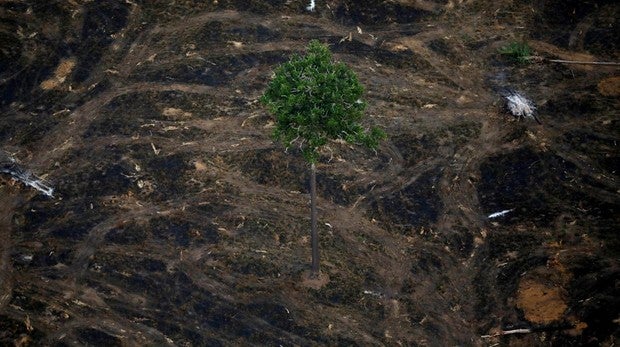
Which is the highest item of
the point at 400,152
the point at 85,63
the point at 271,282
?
the point at 85,63

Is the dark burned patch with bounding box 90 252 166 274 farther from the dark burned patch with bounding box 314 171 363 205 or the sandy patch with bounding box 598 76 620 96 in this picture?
the sandy patch with bounding box 598 76 620 96

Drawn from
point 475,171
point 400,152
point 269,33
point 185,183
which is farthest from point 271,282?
point 269,33

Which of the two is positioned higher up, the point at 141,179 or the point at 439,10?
the point at 439,10

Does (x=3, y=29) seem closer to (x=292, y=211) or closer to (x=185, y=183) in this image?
(x=185, y=183)

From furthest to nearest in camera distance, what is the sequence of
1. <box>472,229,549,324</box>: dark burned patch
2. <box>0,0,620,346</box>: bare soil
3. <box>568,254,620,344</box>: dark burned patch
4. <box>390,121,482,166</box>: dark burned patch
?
<box>390,121,482,166</box>: dark burned patch < <box>472,229,549,324</box>: dark burned patch < <box>0,0,620,346</box>: bare soil < <box>568,254,620,344</box>: dark burned patch

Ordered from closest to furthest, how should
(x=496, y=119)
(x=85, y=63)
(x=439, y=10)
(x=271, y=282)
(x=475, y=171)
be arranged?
(x=271, y=282), (x=475, y=171), (x=496, y=119), (x=85, y=63), (x=439, y=10)

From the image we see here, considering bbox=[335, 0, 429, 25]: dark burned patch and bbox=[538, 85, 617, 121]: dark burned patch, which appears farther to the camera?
bbox=[335, 0, 429, 25]: dark burned patch

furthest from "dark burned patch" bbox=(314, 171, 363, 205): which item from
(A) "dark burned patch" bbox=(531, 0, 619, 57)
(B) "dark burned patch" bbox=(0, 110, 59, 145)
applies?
(A) "dark burned patch" bbox=(531, 0, 619, 57)

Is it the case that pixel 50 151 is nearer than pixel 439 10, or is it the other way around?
pixel 50 151
